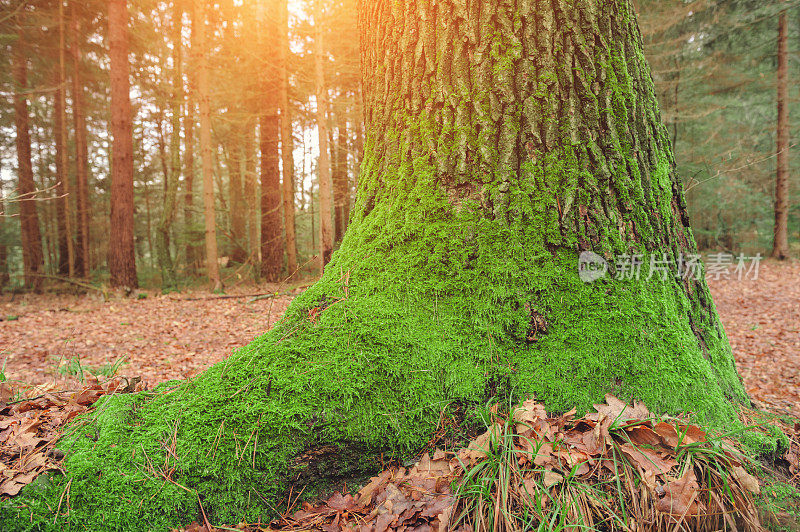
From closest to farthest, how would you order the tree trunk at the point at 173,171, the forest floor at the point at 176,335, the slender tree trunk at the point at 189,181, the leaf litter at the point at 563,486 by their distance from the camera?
the leaf litter at the point at 563,486 → the forest floor at the point at 176,335 → the tree trunk at the point at 173,171 → the slender tree trunk at the point at 189,181

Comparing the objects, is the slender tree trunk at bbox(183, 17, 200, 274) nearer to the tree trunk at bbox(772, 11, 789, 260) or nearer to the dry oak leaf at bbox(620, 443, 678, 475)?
the dry oak leaf at bbox(620, 443, 678, 475)

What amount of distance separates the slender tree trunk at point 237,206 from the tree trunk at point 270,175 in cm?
254

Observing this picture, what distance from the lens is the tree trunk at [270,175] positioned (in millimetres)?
11617

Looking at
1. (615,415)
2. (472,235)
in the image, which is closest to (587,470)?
(615,415)

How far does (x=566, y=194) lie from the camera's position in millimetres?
1934

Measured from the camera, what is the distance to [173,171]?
1312cm

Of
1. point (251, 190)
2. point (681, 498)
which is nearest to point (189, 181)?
point (251, 190)

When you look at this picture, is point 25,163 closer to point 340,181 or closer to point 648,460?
point 340,181

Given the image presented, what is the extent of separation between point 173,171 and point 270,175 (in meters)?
3.99

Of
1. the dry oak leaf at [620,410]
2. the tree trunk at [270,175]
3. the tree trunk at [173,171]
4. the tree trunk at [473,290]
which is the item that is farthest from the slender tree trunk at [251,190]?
the dry oak leaf at [620,410]

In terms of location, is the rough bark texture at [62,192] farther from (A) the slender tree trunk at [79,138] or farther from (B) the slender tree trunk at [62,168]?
(A) the slender tree trunk at [79,138]

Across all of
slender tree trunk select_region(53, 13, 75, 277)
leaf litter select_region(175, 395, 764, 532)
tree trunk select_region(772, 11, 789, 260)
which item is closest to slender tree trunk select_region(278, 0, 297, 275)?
slender tree trunk select_region(53, 13, 75, 277)

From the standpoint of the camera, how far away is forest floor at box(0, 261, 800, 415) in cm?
434

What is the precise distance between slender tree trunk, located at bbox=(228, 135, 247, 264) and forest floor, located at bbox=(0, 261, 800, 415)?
4611 millimetres
